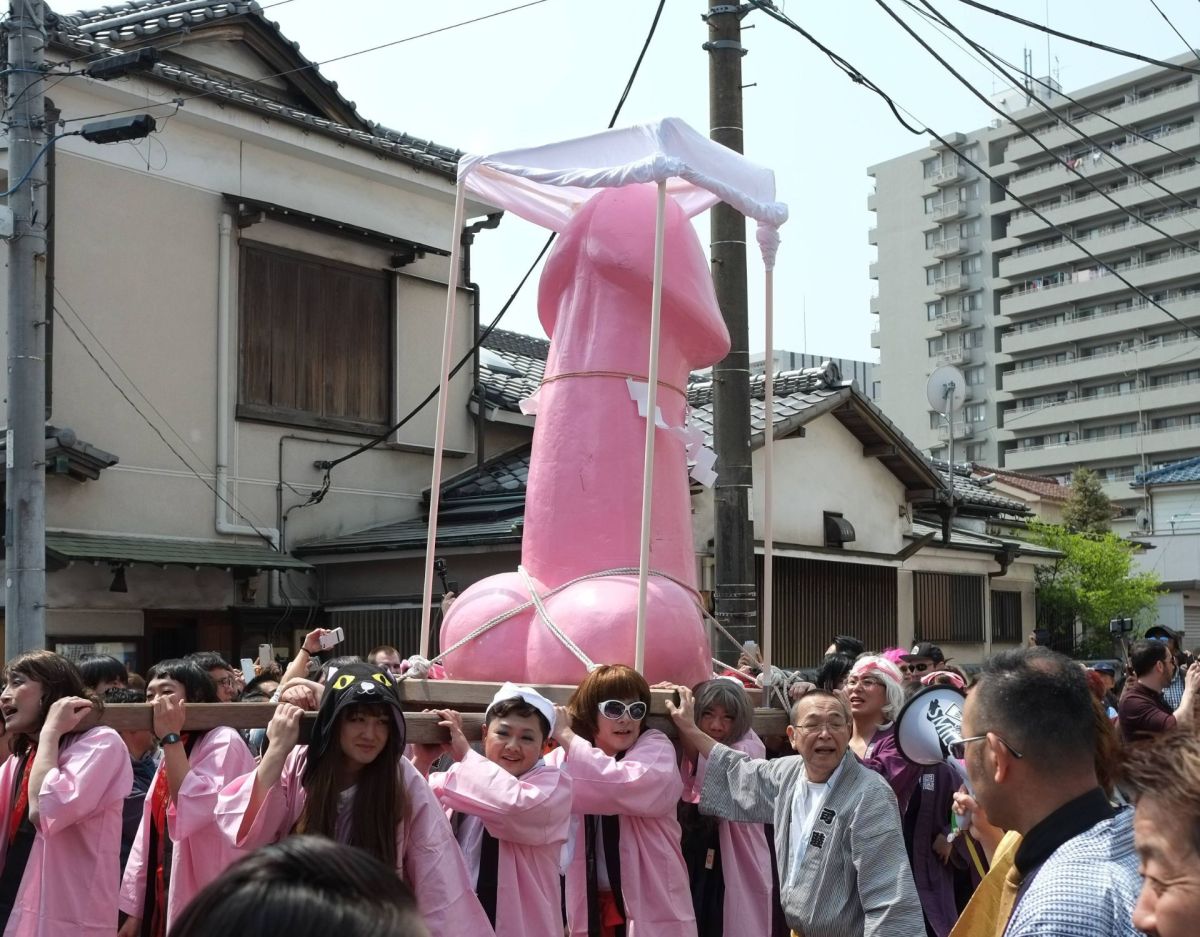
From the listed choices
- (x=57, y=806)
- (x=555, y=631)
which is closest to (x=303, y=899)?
(x=57, y=806)

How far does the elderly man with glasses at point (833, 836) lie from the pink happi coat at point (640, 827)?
1.28 ft

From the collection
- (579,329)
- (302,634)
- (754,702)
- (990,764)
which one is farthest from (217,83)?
(990,764)

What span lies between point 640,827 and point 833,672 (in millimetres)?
2302

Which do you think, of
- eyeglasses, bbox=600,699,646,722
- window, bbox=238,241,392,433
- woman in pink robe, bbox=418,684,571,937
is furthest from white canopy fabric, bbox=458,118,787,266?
window, bbox=238,241,392,433

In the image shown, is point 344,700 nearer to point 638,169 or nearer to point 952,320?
point 638,169

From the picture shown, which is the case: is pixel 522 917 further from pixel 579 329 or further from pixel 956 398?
pixel 956 398

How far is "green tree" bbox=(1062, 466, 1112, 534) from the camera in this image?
3600 cm

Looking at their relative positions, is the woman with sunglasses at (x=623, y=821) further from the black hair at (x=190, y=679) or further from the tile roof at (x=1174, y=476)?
the tile roof at (x=1174, y=476)

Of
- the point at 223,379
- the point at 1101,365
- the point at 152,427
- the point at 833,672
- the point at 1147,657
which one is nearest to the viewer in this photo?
the point at 833,672

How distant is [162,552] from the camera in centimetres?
1181

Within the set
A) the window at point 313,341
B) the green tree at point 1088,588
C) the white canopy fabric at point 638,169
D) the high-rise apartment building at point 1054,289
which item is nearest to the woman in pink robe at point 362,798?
the white canopy fabric at point 638,169

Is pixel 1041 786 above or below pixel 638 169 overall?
below

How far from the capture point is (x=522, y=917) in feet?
15.1

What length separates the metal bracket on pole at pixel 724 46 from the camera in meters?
7.73
